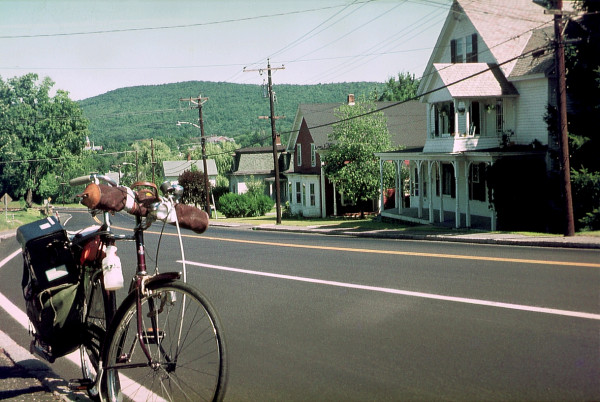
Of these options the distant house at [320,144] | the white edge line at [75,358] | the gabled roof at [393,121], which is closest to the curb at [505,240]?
the white edge line at [75,358]

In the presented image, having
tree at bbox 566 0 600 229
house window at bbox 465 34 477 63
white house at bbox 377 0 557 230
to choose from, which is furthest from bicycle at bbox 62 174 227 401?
house window at bbox 465 34 477 63

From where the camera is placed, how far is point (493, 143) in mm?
30109

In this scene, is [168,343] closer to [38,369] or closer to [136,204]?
[136,204]

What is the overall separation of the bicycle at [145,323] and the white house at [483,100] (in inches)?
871

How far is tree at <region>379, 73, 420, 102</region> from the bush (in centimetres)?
3482

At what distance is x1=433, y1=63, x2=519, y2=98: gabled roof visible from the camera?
29375mm

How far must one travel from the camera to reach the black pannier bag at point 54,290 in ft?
16.9

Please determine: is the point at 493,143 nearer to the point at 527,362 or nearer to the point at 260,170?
the point at 527,362

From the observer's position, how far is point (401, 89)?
9125 cm

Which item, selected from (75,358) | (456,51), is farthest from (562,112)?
(75,358)

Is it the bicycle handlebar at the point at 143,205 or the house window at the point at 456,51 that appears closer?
the bicycle handlebar at the point at 143,205

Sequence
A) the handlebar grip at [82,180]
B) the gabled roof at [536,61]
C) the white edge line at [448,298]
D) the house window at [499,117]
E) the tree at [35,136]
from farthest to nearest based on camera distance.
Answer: the tree at [35,136], the house window at [499,117], the gabled roof at [536,61], the white edge line at [448,298], the handlebar grip at [82,180]

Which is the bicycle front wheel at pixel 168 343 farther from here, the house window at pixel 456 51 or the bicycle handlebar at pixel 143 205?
the house window at pixel 456 51

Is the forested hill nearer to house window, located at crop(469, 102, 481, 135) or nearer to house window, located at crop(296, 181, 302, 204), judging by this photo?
house window, located at crop(296, 181, 302, 204)
